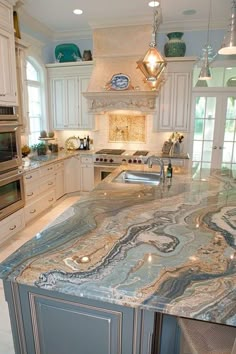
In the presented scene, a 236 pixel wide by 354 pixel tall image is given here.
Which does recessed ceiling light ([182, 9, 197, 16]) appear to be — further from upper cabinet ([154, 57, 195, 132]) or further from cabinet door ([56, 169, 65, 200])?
cabinet door ([56, 169, 65, 200])

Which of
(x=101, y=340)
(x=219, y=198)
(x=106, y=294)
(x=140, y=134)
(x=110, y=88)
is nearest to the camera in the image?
(x=106, y=294)

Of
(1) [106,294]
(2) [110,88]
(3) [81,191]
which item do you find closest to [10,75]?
(2) [110,88]

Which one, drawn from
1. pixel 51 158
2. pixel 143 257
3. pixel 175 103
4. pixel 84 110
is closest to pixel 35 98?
pixel 84 110

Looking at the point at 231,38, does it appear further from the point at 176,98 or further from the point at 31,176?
the point at 31,176

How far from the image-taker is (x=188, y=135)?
468cm

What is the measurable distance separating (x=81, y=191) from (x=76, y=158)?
0.67 meters

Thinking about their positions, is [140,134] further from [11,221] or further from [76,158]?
[11,221]

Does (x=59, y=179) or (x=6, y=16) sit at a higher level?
(x=6, y=16)

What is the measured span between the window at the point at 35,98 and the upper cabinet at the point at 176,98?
2.31 m

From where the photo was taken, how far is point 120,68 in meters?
4.41

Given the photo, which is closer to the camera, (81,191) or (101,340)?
(101,340)

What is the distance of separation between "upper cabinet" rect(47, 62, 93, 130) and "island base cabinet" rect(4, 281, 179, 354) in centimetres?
412

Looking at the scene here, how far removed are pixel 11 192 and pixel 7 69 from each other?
1.50 meters

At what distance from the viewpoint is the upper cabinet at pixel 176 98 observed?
4.28 metres
